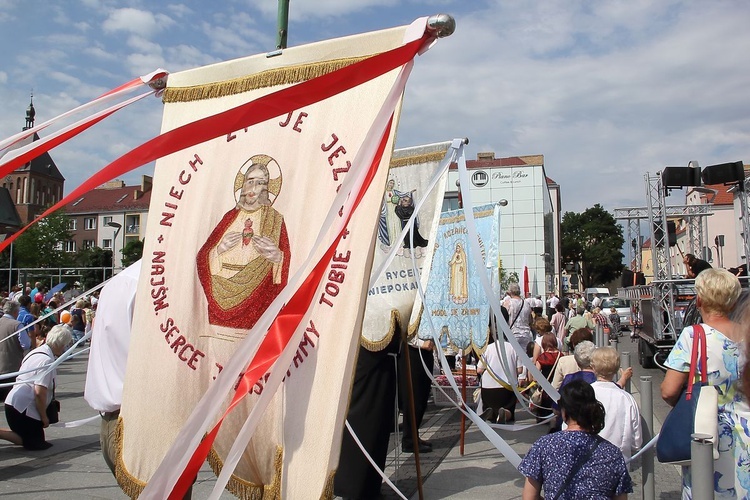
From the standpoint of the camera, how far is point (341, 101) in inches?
98.3

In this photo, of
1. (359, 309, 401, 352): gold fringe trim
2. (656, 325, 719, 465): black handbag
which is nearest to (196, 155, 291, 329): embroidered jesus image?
(656, 325, 719, 465): black handbag

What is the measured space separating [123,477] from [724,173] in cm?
1271

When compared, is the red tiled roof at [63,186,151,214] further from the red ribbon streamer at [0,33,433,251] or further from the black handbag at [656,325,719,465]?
the black handbag at [656,325,719,465]

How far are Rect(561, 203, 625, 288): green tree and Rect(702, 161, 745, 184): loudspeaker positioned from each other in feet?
206

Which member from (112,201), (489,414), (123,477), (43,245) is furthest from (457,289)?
(112,201)

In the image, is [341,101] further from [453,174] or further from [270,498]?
[453,174]

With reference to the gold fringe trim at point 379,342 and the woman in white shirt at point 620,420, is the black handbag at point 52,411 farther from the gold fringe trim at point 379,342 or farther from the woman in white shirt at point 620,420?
the woman in white shirt at point 620,420

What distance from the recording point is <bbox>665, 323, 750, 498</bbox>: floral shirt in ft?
8.46

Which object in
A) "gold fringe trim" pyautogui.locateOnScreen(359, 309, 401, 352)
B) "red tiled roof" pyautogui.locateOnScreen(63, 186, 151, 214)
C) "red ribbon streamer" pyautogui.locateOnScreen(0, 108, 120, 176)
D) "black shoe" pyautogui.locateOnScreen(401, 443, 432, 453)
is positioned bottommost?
"black shoe" pyautogui.locateOnScreen(401, 443, 432, 453)

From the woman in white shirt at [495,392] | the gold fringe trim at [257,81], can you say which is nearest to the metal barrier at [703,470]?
the gold fringe trim at [257,81]

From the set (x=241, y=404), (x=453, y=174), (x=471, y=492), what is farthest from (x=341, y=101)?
(x=453, y=174)

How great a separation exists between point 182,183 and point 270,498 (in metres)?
1.43

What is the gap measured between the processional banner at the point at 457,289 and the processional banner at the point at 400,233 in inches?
35.1

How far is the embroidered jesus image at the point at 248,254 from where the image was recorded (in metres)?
2.51
